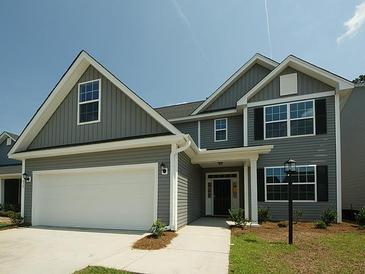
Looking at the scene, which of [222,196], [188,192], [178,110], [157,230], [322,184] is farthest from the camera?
[178,110]

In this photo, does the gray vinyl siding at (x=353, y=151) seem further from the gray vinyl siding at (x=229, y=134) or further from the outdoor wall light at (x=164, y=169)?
the outdoor wall light at (x=164, y=169)

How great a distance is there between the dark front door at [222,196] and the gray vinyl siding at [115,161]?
19.9 ft

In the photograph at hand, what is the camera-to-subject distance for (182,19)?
12539 millimetres

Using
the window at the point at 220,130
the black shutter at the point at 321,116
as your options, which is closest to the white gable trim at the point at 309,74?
the black shutter at the point at 321,116

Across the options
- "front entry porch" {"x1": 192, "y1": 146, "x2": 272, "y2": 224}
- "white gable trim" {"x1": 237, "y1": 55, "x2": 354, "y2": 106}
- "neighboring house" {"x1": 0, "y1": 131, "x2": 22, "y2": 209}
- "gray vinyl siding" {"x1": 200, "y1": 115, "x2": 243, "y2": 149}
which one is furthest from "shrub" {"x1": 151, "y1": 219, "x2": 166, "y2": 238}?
"neighboring house" {"x1": 0, "y1": 131, "x2": 22, "y2": 209}

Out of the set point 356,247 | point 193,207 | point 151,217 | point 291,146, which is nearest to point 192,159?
point 193,207

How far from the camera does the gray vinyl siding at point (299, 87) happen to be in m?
12.4

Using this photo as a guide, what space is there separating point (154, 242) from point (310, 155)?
26.7 ft

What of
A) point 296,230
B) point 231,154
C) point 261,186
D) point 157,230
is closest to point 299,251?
point 296,230

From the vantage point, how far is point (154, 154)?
32.0ft

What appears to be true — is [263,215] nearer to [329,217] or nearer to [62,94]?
[329,217]

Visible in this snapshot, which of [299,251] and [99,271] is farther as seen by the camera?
[299,251]

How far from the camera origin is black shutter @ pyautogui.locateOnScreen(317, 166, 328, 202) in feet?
38.1

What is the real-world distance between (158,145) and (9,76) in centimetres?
1284
